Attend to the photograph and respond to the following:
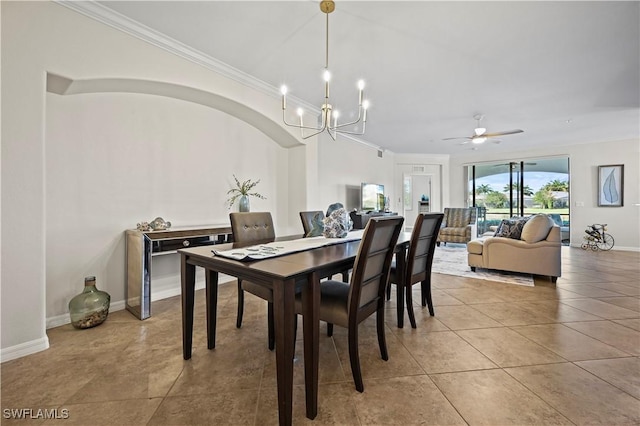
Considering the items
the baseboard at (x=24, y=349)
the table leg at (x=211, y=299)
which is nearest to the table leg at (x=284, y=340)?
the table leg at (x=211, y=299)

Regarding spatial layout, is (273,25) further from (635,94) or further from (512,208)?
(512,208)

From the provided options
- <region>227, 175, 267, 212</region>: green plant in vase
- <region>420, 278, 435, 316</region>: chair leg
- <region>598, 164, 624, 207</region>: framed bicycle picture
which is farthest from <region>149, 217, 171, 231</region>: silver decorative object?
<region>598, 164, 624, 207</region>: framed bicycle picture

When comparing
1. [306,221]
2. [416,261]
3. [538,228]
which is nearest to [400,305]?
[416,261]

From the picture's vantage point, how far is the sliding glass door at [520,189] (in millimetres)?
7219

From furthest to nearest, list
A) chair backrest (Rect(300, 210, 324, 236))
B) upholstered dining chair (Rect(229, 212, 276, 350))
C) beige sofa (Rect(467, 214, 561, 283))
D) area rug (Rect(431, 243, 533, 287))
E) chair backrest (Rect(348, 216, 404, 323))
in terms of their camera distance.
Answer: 1. area rug (Rect(431, 243, 533, 287))
2. beige sofa (Rect(467, 214, 561, 283))
3. chair backrest (Rect(300, 210, 324, 236))
4. upholstered dining chair (Rect(229, 212, 276, 350))
5. chair backrest (Rect(348, 216, 404, 323))

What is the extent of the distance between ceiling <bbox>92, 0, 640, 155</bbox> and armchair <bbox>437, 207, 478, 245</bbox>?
265cm

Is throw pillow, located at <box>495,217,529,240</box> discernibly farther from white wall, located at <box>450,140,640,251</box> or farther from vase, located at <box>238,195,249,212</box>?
white wall, located at <box>450,140,640,251</box>

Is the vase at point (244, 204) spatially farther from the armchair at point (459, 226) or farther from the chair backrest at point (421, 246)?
the armchair at point (459, 226)

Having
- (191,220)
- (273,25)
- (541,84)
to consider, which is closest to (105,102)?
(191,220)

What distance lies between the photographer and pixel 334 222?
236 cm

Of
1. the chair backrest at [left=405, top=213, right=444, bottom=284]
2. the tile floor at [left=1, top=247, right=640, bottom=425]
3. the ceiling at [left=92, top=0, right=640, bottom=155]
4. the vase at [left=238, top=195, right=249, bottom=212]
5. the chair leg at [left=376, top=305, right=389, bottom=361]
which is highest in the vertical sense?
the ceiling at [left=92, top=0, right=640, bottom=155]

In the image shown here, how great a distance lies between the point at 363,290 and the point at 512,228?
143 inches

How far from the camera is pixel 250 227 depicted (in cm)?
253

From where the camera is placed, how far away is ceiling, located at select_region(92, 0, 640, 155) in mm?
2217
